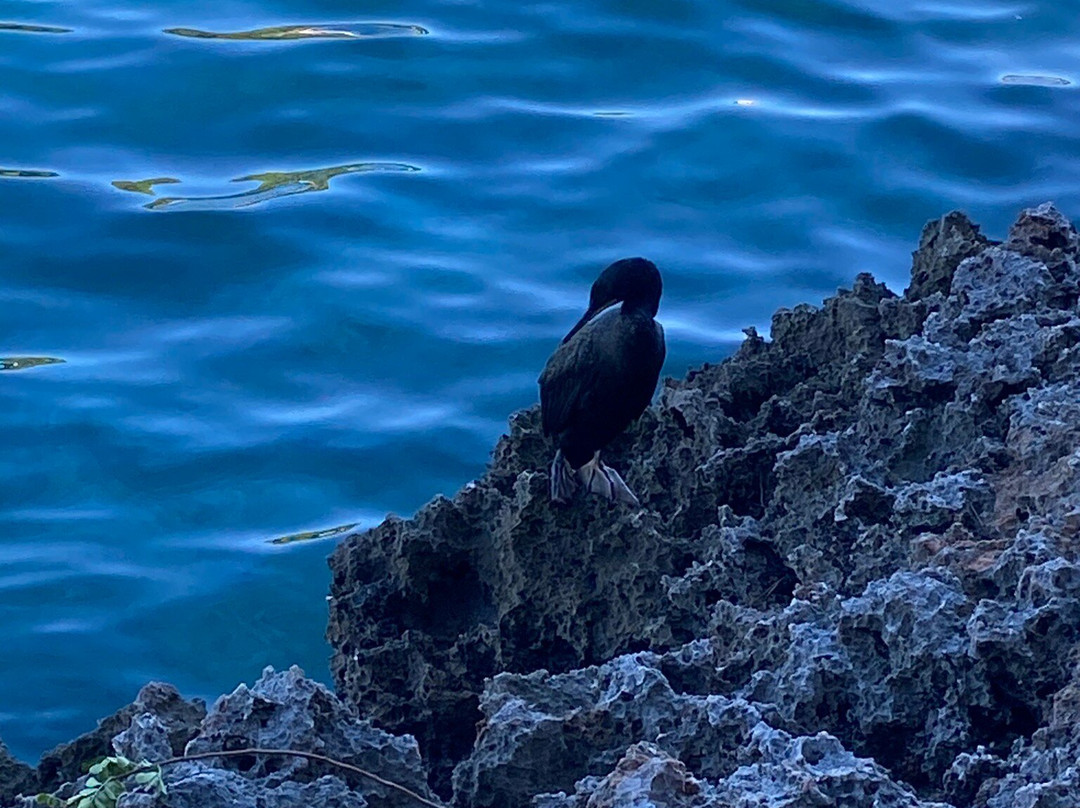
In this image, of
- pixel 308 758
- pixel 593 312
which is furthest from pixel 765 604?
pixel 593 312

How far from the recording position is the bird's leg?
3.82 meters

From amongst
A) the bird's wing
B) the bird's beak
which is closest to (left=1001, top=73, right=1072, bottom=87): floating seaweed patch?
the bird's beak

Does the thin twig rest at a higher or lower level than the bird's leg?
lower

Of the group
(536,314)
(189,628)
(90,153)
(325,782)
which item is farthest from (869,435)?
(90,153)

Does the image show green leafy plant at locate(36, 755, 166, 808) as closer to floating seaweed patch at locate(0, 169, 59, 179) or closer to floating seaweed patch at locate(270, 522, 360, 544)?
floating seaweed patch at locate(270, 522, 360, 544)

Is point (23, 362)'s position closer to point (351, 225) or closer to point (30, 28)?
point (351, 225)

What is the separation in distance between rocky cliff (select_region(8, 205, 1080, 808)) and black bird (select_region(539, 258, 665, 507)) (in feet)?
0.36

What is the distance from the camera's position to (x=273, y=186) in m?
8.11

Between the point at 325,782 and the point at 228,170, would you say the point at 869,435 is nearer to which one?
the point at 325,782

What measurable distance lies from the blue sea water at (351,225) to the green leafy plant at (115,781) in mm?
2698

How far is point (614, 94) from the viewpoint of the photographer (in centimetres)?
905

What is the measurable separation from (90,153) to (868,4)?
15.3ft

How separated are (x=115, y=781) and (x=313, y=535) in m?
3.54

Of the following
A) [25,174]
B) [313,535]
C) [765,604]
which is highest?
[25,174]
